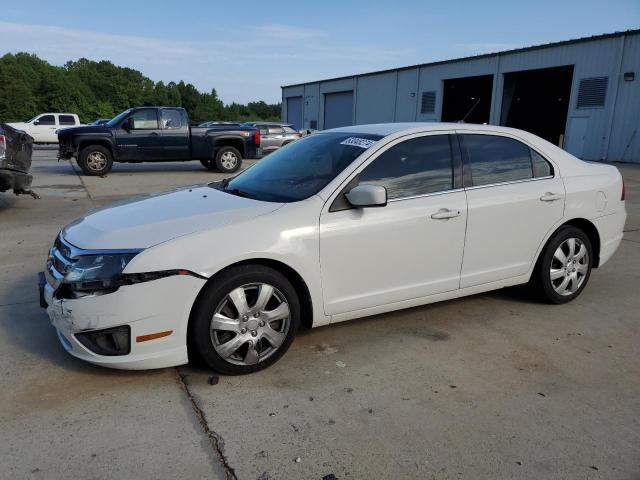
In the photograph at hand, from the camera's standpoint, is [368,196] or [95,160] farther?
[95,160]

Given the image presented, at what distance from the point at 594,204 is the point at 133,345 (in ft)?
12.9

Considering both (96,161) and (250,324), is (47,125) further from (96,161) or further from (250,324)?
(250,324)

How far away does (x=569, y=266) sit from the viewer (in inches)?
182

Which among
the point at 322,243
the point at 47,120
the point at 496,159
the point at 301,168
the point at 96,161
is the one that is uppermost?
the point at 496,159

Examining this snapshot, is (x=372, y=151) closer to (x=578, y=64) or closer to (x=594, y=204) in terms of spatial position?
(x=594, y=204)

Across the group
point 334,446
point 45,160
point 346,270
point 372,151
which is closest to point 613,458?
A: point 334,446

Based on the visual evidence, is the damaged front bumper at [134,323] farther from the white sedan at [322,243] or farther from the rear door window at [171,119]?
the rear door window at [171,119]

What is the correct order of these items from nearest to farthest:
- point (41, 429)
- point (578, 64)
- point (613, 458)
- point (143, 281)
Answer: point (613, 458), point (41, 429), point (143, 281), point (578, 64)

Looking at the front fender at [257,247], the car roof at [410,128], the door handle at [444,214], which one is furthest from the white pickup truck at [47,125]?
the door handle at [444,214]

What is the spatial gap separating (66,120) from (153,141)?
15.5 meters

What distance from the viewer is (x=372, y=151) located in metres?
3.75

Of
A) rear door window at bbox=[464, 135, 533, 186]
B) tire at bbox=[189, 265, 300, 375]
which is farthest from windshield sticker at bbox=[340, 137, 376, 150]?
tire at bbox=[189, 265, 300, 375]

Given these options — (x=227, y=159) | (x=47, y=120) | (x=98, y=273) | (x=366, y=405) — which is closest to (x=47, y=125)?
(x=47, y=120)

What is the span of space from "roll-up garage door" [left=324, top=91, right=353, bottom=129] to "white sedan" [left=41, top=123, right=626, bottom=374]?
119ft
